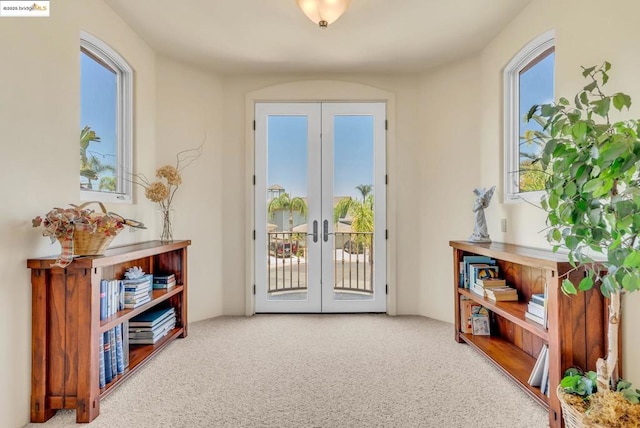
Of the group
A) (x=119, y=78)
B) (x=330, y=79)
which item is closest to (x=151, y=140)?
(x=119, y=78)

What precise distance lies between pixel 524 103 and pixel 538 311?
176 cm

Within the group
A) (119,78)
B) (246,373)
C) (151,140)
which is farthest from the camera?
(151,140)

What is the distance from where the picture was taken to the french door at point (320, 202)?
380cm

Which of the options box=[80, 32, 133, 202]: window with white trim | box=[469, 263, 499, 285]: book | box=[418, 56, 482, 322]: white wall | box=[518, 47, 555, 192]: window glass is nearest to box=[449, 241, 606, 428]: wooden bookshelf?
box=[469, 263, 499, 285]: book

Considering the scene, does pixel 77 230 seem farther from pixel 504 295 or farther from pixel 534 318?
pixel 504 295

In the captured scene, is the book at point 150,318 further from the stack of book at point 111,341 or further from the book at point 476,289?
the book at point 476,289

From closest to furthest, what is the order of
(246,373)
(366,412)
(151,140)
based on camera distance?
1. (366,412)
2. (246,373)
3. (151,140)

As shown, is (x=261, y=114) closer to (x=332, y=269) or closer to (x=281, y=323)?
(x=332, y=269)

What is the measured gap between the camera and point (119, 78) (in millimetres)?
2984

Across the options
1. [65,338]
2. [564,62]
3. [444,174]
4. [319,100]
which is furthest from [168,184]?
[564,62]

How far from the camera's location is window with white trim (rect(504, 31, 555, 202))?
2523 millimetres

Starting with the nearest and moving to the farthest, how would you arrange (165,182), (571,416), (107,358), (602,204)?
(602,204) → (571,416) → (107,358) → (165,182)

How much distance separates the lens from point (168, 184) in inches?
129

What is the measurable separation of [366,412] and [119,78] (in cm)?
329
